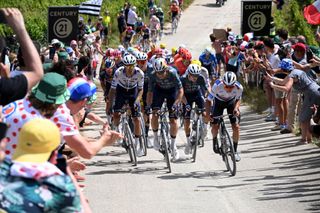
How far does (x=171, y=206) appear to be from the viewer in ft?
39.3

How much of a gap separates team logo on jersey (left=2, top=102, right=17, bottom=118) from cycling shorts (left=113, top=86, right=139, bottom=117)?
8.85m

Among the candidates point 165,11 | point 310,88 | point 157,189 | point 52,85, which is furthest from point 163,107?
point 165,11

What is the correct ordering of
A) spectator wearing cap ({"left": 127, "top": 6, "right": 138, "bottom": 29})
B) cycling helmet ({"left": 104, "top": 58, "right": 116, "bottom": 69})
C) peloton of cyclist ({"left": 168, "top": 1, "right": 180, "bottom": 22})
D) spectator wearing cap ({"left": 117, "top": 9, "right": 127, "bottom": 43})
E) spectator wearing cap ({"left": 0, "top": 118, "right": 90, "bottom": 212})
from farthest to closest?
1. peloton of cyclist ({"left": 168, "top": 1, "right": 180, "bottom": 22})
2. spectator wearing cap ({"left": 117, "top": 9, "right": 127, "bottom": 43})
3. spectator wearing cap ({"left": 127, "top": 6, "right": 138, "bottom": 29})
4. cycling helmet ({"left": 104, "top": 58, "right": 116, "bottom": 69})
5. spectator wearing cap ({"left": 0, "top": 118, "right": 90, "bottom": 212})

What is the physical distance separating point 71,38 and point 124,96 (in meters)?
3.50

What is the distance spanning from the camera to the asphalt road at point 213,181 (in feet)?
39.6

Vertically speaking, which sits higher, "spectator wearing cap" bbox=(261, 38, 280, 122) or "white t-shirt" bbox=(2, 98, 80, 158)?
"white t-shirt" bbox=(2, 98, 80, 158)

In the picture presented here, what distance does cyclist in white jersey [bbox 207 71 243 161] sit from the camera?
14656 millimetres

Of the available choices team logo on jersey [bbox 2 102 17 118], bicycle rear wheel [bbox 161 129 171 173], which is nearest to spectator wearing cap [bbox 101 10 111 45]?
bicycle rear wheel [bbox 161 129 171 173]

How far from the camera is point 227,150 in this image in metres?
14.6

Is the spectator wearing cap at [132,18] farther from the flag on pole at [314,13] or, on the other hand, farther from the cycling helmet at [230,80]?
the cycling helmet at [230,80]

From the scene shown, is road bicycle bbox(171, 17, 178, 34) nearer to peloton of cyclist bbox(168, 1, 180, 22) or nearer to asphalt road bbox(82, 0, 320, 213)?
peloton of cyclist bbox(168, 1, 180, 22)

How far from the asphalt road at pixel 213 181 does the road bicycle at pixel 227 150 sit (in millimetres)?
151

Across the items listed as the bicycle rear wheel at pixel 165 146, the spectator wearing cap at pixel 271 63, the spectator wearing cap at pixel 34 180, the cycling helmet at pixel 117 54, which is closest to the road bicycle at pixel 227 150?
the bicycle rear wheel at pixel 165 146

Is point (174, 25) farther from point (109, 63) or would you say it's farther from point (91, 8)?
point (109, 63)
